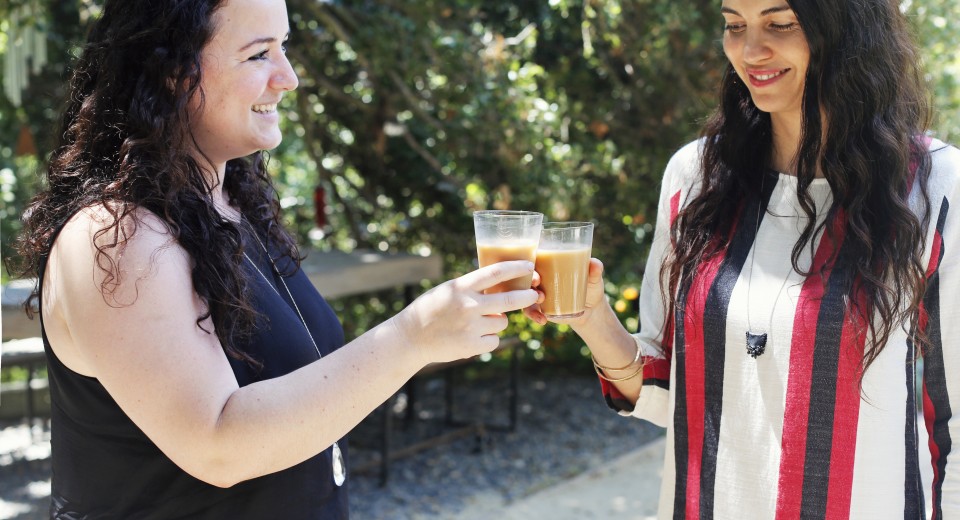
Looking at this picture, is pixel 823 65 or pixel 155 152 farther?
pixel 823 65

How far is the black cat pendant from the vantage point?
1.82m

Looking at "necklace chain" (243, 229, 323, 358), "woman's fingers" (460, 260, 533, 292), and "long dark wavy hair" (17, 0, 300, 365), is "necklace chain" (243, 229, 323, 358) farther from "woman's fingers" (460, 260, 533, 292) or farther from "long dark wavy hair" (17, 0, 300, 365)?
"woman's fingers" (460, 260, 533, 292)

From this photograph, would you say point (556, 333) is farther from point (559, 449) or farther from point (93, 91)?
point (93, 91)

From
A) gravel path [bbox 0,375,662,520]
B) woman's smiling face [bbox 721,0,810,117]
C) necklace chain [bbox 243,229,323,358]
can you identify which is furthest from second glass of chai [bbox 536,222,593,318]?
gravel path [bbox 0,375,662,520]

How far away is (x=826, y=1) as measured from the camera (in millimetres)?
1818

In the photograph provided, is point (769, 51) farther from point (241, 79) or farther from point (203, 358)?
point (203, 358)

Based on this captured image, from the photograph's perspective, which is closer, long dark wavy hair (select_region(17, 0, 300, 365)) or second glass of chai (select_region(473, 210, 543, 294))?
long dark wavy hair (select_region(17, 0, 300, 365))

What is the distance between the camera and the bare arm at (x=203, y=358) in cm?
136

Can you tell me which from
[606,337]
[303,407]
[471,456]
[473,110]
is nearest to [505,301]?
[303,407]

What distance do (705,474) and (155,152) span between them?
1239mm

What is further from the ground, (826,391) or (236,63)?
(236,63)

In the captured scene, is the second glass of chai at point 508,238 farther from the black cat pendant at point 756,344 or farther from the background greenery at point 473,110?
the background greenery at point 473,110

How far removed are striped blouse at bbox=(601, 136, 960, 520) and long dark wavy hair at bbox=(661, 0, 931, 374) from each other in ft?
0.11

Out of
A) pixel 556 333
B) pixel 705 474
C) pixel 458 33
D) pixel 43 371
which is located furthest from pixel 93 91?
pixel 43 371
